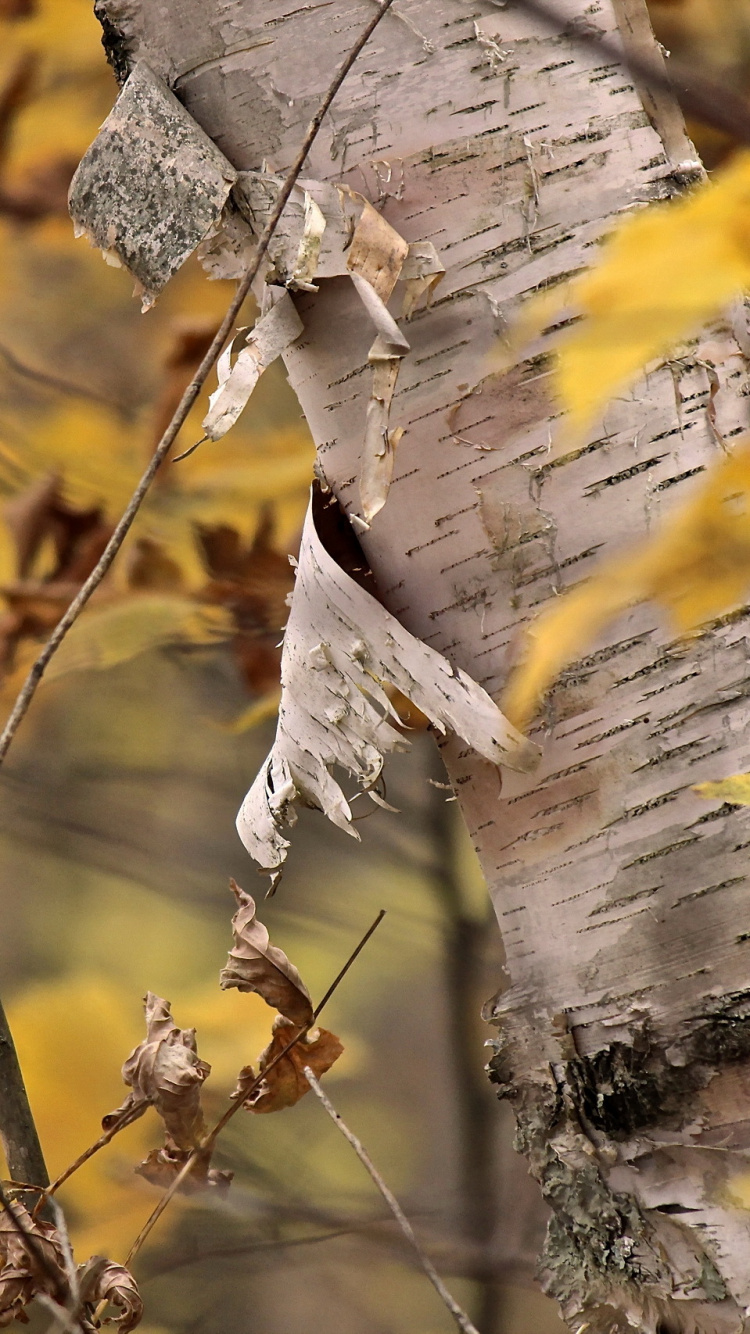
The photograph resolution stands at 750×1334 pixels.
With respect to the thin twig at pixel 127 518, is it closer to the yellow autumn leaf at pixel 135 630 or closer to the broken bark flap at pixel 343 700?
the broken bark flap at pixel 343 700

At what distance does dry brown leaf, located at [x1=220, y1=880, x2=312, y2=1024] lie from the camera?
62cm

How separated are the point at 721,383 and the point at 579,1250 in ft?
1.37

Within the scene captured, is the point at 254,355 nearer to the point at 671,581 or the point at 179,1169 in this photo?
the point at 671,581

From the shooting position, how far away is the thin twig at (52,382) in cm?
130

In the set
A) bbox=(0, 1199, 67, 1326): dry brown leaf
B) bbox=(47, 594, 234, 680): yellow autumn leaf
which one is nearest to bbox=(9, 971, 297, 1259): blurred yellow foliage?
bbox=(47, 594, 234, 680): yellow autumn leaf

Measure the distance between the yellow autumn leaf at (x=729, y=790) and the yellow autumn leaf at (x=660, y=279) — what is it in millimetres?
178

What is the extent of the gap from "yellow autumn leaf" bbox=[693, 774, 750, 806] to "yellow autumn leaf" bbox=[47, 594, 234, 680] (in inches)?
38.2

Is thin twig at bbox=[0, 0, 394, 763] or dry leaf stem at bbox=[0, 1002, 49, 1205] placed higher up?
thin twig at bbox=[0, 0, 394, 763]

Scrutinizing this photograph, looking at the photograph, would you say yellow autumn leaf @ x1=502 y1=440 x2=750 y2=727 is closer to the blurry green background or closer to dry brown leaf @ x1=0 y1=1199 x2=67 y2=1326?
dry brown leaf @ x1=0 y1=1199 x2=67 y2=1326

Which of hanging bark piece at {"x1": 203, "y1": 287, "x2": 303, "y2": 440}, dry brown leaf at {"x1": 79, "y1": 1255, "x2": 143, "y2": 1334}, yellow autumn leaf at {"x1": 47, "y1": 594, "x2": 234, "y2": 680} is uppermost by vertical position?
yellow autumn leaf at {"x1": 47, "y1": 594, "x2": 234, "y2": 680}

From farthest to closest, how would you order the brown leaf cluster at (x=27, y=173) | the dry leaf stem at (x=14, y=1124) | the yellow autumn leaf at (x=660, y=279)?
1. the brown leaf cluster at (x=27, y=173)
2. the dry leaf stem at (x=14, y=1124)
3. the yellow autumn leaf at (x=660, y=279)

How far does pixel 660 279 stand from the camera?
28 cm

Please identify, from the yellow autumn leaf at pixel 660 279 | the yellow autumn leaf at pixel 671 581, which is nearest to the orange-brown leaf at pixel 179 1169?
the yellow autumn leaf at pixel 671 581

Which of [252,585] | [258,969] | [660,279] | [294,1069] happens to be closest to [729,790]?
[660,279]
